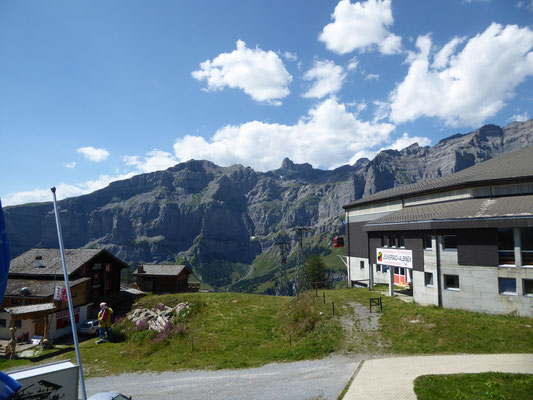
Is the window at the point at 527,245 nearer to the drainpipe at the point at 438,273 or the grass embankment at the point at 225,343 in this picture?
the drainpipe at the point at 438,273

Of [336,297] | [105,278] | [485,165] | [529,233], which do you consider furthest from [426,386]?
[105,278]

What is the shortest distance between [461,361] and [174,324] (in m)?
24.0

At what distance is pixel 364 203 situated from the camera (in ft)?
165

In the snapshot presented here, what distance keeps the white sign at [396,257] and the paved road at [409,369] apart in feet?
45.4

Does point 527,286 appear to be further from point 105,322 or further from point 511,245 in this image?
point 105,322

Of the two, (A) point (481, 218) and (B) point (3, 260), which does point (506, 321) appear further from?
(B) point (3, 260)

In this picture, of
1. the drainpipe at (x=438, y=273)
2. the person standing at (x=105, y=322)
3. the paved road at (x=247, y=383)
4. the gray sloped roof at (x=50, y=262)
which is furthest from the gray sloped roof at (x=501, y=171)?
the gray sloped roof at (x=50, y=262)

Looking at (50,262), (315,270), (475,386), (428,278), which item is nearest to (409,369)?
(475,386)

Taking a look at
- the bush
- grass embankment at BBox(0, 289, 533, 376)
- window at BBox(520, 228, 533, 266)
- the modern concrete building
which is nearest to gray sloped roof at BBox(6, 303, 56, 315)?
grass embankment at BBox(0, 289, 533, 376)

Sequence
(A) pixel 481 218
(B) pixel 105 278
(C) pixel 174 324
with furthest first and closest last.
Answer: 1. (B) pixel 105 278
2. (C) pixel 174 324
3. (A) pixel 481 218

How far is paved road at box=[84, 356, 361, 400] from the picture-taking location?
45.8ft

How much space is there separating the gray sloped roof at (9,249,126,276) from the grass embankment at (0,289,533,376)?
14.0 meters

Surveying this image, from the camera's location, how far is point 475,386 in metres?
12.3

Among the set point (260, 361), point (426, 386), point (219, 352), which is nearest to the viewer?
point (426, 386)
